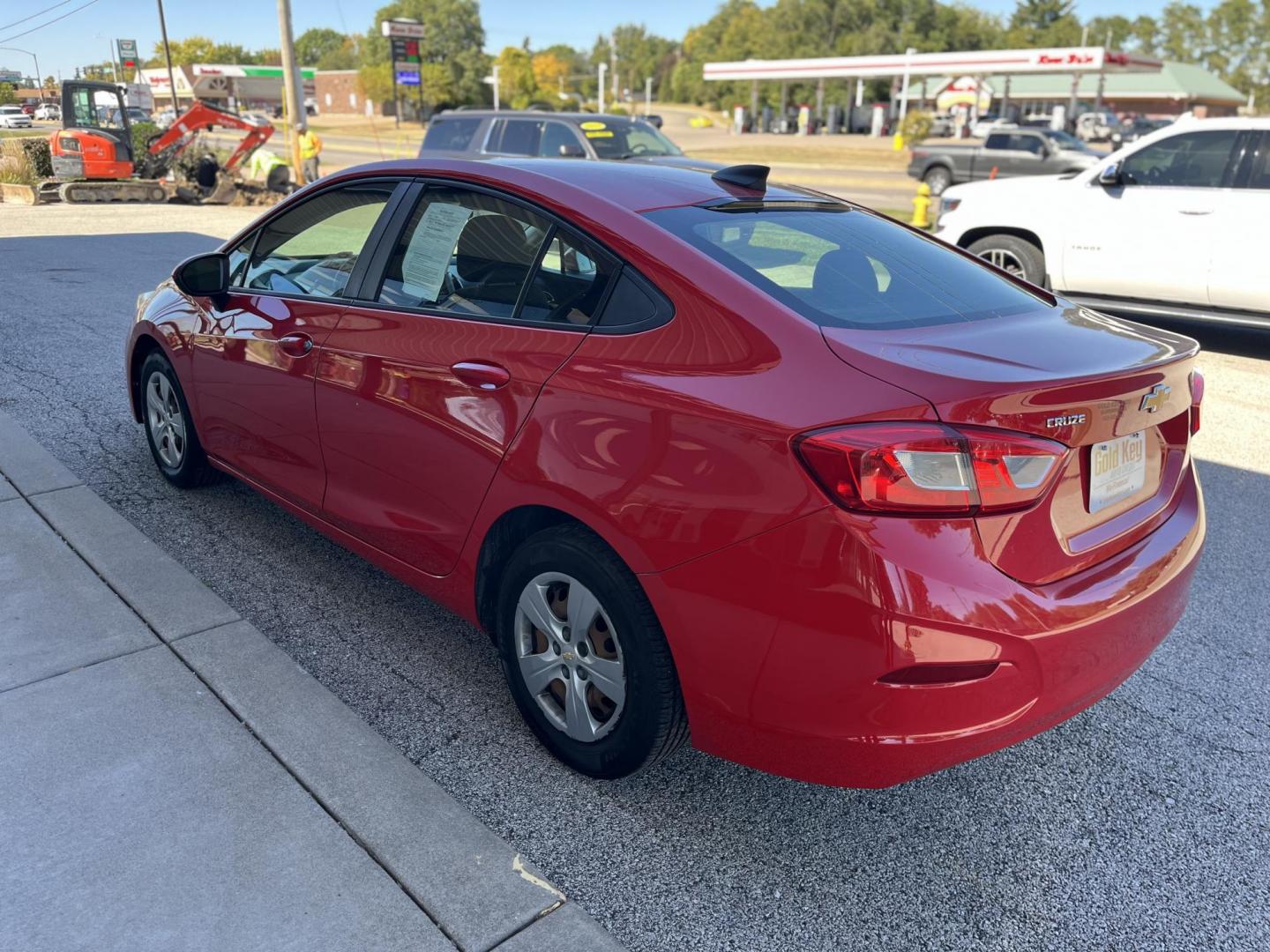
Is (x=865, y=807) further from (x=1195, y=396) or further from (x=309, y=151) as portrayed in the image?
(x=309, y=151)

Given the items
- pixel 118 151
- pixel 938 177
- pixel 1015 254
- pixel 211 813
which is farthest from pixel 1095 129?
pixel 211 813

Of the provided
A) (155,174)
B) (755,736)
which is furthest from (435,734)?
(155,174)

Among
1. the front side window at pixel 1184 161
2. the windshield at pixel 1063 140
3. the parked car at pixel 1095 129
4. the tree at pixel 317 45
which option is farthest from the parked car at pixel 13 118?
the tree at pixel 317 45

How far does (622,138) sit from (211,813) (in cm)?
1276

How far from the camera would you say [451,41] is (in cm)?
11331

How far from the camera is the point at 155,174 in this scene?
23.3 metres

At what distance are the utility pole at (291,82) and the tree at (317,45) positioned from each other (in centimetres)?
13285

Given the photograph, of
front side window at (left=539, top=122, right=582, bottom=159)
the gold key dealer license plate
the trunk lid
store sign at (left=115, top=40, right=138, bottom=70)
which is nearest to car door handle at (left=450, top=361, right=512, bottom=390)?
the trunk lid

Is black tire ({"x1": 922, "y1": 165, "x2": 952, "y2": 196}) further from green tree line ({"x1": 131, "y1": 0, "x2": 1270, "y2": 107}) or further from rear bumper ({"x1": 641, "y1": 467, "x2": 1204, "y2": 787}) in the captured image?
green tree line ({"x1": 131, "y1": 0, "x2": 1270, "y2": 107})

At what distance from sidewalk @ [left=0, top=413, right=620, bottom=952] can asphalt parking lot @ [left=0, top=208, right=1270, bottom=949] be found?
0.15 meters

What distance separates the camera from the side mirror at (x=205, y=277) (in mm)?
4250

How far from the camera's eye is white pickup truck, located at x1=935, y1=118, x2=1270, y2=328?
821cm

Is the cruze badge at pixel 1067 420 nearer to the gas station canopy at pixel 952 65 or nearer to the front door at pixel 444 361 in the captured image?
the front door at pixel 444 361

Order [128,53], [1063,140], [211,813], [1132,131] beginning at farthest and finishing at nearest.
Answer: [1132,131], [128,53], [1063,140], [211,813]
